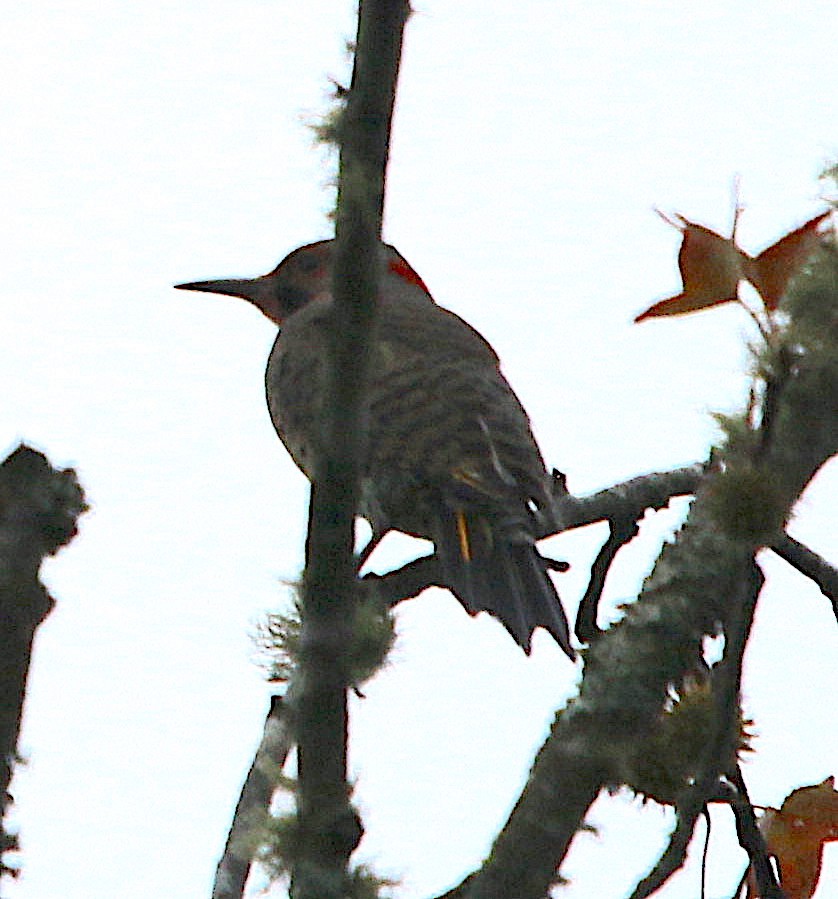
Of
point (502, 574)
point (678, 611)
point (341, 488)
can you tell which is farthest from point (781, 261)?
point (502, 574)

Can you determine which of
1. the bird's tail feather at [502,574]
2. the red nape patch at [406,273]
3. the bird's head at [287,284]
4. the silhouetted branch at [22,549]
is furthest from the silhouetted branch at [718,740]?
the red nape patch at [406,273]

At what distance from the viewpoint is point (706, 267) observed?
72.1 inches

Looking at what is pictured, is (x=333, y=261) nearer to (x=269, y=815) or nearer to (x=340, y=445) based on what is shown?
(x=340, y=445)

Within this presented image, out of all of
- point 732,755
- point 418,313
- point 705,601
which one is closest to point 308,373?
point 418,313

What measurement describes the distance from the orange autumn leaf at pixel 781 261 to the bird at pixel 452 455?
1.62 meters

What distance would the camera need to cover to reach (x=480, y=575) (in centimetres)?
384

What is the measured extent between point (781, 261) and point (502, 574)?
2.09 m

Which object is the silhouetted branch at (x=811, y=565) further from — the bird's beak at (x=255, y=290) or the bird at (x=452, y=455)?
the bird's beak at (x=255, y=290)

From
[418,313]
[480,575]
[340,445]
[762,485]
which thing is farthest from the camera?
[418,313]

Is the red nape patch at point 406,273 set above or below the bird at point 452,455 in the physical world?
above

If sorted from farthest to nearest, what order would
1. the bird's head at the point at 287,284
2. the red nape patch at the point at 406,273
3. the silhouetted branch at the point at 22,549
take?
the red nape patch at the point at 406,273 → the bird's head at the point at 287,284 → the silhouetted branch at the point at 22,549

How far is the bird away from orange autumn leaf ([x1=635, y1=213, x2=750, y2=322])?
1.58 m

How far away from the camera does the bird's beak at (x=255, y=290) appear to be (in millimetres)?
5719

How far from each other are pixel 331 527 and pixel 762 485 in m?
0.45
